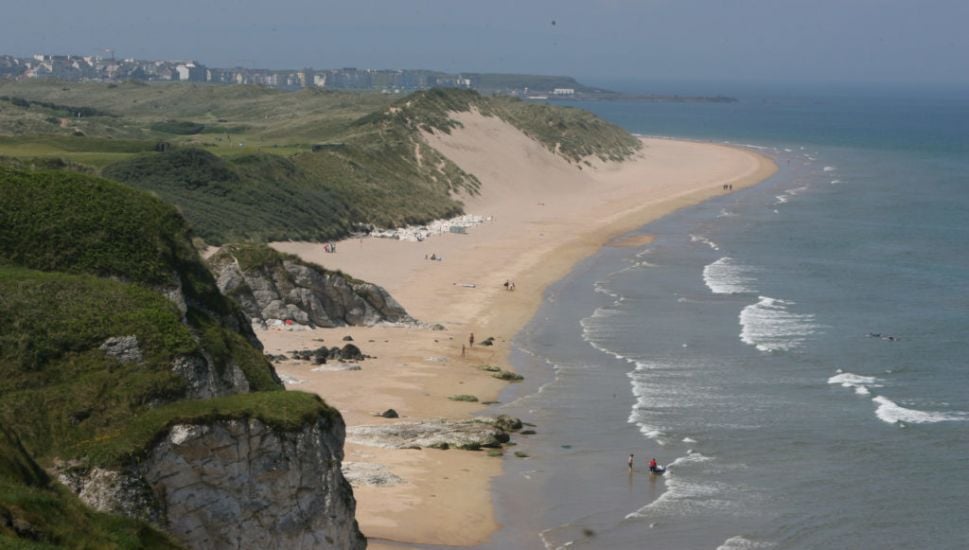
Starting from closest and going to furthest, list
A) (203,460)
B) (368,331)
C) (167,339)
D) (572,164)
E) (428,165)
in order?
1. (203,460)
2. (167,339)
3. (368,331)
4. (428,165)
5. (572,164)

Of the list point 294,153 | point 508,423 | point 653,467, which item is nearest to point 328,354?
point 508,423

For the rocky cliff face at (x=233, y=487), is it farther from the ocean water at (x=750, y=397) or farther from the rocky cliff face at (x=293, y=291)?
the rocky cliff face at (x=293, y=291)

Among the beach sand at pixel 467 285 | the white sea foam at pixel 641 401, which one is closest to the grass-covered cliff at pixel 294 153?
the beach sand at pixel 467 285

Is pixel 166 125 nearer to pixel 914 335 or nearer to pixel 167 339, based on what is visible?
pixel 914 335

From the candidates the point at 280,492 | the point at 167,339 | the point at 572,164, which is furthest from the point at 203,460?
the point at 572,164

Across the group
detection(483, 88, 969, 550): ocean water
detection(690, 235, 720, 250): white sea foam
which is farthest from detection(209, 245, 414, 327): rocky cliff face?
detection(690, 235, 720, 250): white sea foam

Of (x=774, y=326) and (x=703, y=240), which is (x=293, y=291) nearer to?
(x=774, y=326)
